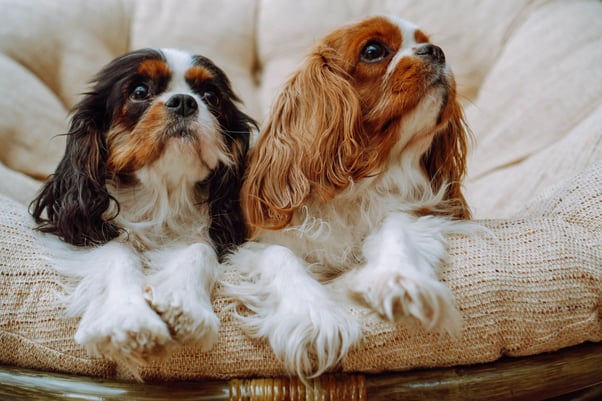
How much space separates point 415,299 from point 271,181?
0.54 m

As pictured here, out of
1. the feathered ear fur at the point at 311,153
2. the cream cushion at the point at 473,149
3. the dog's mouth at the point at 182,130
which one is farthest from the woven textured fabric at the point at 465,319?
the dog's mouth at the point at 182,130

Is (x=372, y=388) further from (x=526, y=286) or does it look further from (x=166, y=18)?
(x=166, y=18)

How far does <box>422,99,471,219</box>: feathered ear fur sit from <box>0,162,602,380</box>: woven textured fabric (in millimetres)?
272

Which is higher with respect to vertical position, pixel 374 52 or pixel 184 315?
pixel 374 52

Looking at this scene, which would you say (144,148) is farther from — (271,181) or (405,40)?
(405,40)

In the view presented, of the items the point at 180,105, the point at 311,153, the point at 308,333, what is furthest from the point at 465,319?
the point at 180,105

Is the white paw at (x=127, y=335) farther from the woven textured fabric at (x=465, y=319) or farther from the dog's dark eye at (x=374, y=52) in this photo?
the dog's dark eye at (x=374, y=52)

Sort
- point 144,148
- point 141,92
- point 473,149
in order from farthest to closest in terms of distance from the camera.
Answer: point 473,149 → point 141,92 → point 144,148

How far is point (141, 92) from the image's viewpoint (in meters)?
1.54

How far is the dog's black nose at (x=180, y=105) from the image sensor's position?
1.45 metres

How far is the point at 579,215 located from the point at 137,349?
1.09 meters

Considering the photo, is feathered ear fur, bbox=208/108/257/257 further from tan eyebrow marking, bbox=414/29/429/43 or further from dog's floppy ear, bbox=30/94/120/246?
tan eyebrow marking, bbox=414/29/429/43

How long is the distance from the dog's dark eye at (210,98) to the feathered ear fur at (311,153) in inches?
7.2

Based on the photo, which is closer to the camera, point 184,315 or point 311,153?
point 184,315
